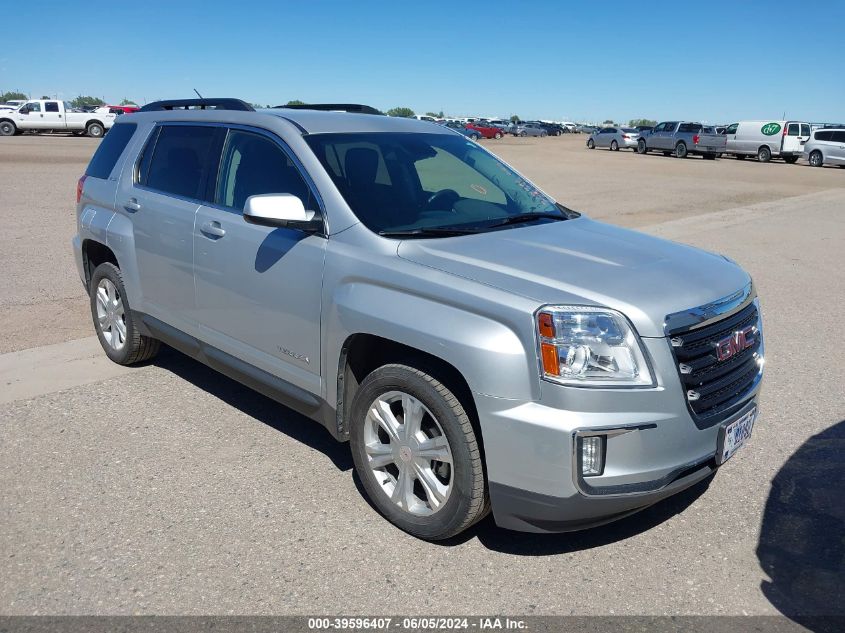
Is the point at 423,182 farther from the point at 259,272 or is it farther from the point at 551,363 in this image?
the point at 551,363

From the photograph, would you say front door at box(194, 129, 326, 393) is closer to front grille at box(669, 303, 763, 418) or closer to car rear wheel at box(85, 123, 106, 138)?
front grille at box(669, 303, 763, 418)

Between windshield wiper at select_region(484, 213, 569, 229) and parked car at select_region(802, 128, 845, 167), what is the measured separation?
3754 cm

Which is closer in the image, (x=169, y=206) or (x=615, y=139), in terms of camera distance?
(x=169, y=206)

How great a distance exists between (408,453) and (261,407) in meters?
1.85

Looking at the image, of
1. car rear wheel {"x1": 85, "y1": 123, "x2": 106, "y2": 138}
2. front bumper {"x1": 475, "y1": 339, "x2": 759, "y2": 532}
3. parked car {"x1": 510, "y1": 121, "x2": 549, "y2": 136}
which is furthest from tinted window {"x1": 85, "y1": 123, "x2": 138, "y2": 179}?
parked car {"x1": 510, "y1": 121, "x2": 549, "y2": 136}

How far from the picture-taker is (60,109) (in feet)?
132

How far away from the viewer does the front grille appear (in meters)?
3.16

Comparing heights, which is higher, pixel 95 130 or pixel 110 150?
pixel 95 130

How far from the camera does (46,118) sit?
40125 millimetres

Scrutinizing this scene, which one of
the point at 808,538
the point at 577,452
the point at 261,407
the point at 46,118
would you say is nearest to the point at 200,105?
the point at 261,407

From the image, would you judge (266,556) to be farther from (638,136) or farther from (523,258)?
(638,136)

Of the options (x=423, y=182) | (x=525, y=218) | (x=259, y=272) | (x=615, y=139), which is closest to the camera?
(x=259, y=272)

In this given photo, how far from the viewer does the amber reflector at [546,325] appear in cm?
304

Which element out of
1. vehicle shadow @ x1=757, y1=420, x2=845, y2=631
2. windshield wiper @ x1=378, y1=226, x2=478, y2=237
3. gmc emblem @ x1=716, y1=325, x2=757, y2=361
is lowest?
vehicle shadow @ x1=757, y1=420, x2=845, y2=631
